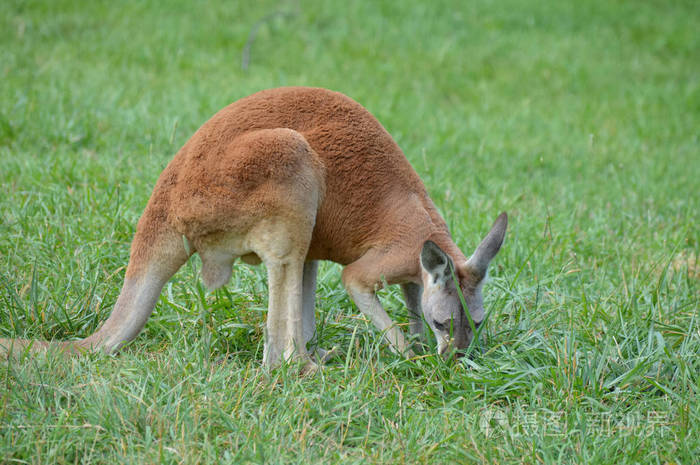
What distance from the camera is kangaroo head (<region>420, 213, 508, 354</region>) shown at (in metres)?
3.41

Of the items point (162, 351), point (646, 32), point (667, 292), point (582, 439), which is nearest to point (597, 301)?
point (667, 292)

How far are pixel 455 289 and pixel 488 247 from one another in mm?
262

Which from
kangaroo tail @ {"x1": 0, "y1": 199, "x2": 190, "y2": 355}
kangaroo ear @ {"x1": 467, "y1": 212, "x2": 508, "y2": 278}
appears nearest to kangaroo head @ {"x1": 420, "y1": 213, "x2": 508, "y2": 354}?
kangaroo ear @ {"x1": 467, "y1": 212, "x2": 508, "y2": 278}

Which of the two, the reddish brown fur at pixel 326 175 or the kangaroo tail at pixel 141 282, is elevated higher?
the reddish brown fur at pixel 326 175

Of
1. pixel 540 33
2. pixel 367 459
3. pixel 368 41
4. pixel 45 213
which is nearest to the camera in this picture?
pixel 367 459

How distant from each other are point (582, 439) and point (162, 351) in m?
1.98

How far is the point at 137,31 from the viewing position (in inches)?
347

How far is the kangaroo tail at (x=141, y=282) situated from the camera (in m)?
3.32

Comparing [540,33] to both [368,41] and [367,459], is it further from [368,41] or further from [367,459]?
[367,459]

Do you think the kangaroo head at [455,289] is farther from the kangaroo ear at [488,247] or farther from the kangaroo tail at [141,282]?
the kangaroo tail at [141,282]

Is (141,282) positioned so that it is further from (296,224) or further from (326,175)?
(326,175)

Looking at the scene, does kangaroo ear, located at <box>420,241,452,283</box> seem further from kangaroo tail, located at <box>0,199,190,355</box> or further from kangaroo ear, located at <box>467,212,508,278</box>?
kangaroo tail, located at <box>0,199,190,355</box>

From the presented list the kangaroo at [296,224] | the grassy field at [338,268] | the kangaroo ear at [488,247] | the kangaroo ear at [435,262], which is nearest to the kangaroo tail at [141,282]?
the kangaroo at [296,224]

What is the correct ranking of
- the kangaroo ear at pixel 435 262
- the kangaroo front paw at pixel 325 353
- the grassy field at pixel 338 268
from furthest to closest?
the kangaroo front paw at pixel 325 353, the kangaroo ear at pixel 435 262, the grassy field at pixel 338 268
